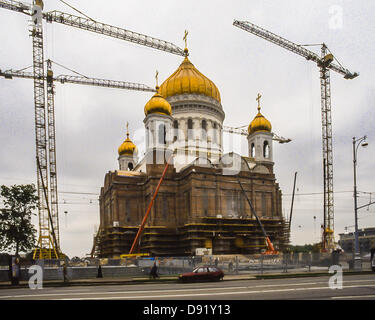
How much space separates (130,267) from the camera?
31047 millimetres

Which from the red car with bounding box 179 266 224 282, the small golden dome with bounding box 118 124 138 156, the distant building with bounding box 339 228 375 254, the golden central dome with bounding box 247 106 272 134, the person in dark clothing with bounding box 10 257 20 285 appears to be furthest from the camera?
the distant building with bounding box 339 228 375 254

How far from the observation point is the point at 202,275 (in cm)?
2366

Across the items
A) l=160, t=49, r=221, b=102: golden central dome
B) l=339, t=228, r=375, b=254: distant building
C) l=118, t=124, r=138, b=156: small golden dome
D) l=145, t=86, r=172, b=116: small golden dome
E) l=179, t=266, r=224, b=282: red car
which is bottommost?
l=339, t=228, r=375, b=254: distant building

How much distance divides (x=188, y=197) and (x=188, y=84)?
784 inches

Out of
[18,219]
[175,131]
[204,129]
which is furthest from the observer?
[204,129]

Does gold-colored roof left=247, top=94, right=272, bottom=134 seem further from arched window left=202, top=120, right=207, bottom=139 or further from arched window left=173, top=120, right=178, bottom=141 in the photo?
arched window left=173, top=120, right=178, bottom=141

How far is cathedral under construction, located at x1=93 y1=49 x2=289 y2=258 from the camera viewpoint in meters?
44.2

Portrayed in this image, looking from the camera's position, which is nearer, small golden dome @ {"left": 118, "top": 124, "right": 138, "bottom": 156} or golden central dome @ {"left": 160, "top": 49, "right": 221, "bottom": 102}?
golden central dome @ {"left": 160, "top": 49, "right": 221, "bottom": 102}

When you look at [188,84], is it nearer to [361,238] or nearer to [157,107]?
[157,107]

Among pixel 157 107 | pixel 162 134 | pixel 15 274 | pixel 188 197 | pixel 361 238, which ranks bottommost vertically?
pixel 361 238

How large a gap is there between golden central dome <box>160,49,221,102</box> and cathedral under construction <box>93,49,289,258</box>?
57.2 inches

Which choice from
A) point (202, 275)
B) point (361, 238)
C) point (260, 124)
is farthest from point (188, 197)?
point (361, 238)

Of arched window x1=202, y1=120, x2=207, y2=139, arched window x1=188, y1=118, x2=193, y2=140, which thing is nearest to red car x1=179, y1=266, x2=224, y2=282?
arched window x1=188, y1=118, x2=193, y2=140
